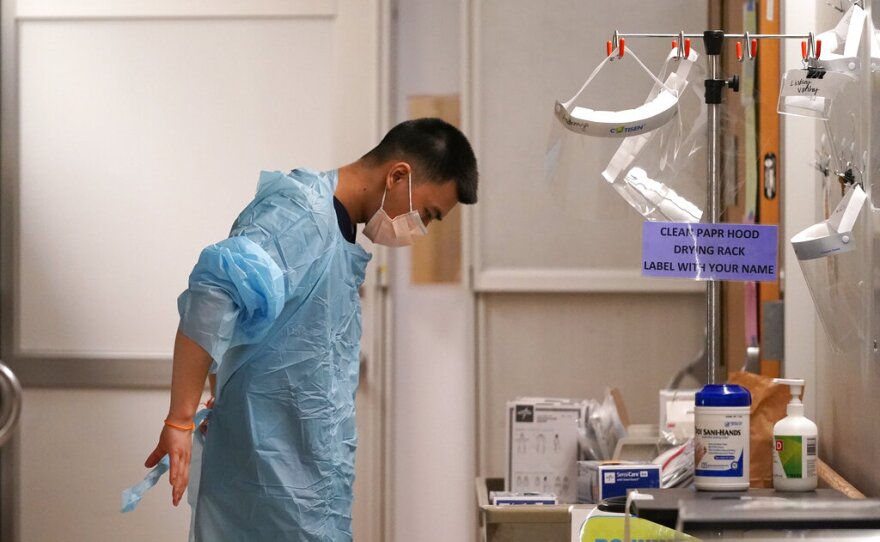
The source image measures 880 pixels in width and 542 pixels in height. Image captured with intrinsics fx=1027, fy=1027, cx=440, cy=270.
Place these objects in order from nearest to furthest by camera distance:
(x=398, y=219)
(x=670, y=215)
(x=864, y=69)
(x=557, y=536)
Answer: (x=864, y=69) < (x=670, y=215) < (x=557, y=536) < (x=398, y=219)

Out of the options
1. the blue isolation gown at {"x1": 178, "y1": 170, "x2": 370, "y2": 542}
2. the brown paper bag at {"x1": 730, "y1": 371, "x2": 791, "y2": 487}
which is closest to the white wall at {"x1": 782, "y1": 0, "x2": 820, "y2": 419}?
the brown paper bag at {"x1": 730, "y1": 371, "x2": 791, "y2": 487}

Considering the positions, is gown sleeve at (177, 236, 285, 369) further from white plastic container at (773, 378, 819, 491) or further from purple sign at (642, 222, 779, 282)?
white plastic container at (773, 378, 819, 491)

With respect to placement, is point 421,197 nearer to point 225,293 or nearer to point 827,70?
point 225,293

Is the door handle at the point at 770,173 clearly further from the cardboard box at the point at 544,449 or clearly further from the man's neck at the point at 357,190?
the man's neck at the point at 357,190

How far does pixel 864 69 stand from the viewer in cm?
136

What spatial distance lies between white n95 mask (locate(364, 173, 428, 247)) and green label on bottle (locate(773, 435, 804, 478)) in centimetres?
84

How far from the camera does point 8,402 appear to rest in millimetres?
2795

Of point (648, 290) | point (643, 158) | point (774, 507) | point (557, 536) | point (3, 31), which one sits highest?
point (3, 31)

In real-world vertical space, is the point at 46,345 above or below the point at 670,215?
below

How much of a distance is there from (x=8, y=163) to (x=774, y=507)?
2574 mm

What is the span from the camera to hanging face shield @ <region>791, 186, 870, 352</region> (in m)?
1.35

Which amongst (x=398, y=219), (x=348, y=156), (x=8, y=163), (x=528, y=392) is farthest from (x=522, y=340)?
(x=8, y=163)

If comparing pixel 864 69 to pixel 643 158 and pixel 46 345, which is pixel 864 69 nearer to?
Answer: pixel 643 158

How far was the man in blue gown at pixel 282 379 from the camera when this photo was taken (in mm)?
1680
